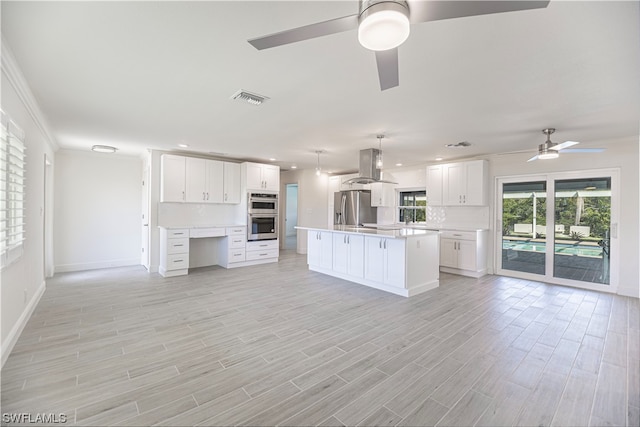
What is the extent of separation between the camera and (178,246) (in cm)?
537

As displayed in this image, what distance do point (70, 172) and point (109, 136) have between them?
6.77 feet

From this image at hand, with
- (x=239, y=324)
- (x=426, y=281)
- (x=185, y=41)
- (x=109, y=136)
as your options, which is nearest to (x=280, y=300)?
(x=239, y=324)

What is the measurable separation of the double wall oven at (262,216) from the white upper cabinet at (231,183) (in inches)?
14.0

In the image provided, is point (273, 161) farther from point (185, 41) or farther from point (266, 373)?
point (266, 373)

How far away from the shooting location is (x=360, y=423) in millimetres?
1691

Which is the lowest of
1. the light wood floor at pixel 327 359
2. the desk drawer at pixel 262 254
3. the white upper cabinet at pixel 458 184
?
the light wood floor at pixel 327 359

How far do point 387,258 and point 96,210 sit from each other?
6.07 metres

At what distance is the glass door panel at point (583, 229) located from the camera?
4.60 metres

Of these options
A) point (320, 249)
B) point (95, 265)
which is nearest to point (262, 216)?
point (320, 249)

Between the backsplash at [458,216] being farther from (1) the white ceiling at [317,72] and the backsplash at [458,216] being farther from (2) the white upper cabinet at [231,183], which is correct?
(2) the white upper cabinet at [231,183]

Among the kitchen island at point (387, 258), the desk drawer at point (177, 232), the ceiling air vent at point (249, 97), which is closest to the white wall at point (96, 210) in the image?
the desk drawer at point (177, 232)

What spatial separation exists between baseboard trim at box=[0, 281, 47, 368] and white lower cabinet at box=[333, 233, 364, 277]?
4.14 meters

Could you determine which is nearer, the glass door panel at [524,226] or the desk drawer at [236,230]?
the glass door panel at [524,226]

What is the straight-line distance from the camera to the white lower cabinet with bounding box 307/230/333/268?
5.43 metres
